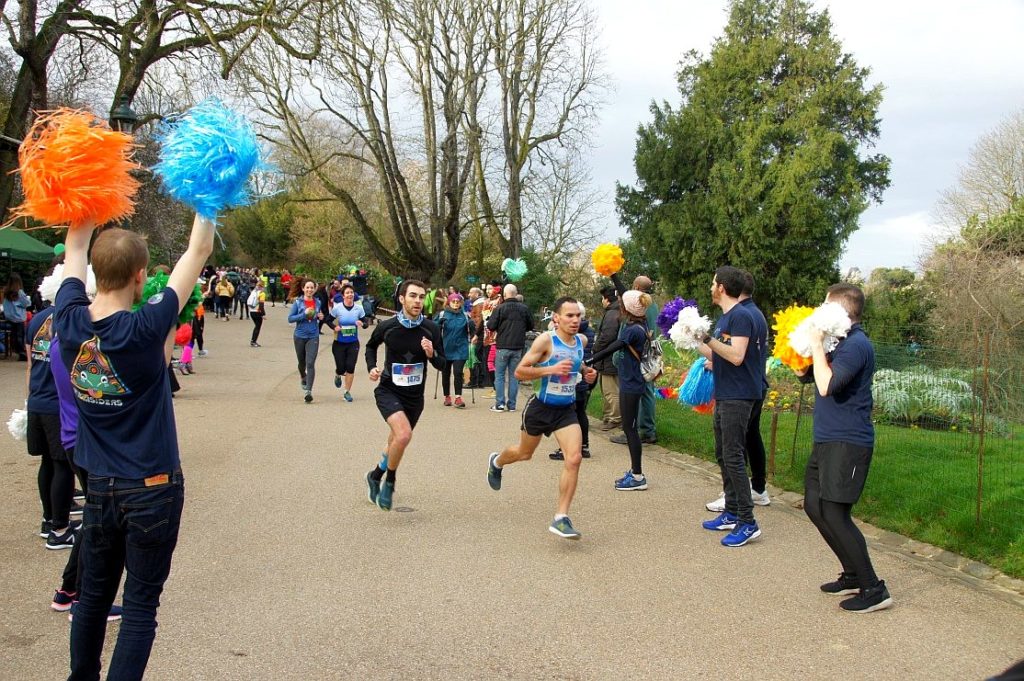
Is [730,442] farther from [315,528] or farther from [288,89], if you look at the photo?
[288,89]

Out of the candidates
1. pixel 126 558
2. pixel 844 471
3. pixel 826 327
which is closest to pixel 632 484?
pixel 844 471

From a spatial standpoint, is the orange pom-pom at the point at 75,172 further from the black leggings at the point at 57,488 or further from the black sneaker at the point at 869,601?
the black sneaker at the point at 869,601

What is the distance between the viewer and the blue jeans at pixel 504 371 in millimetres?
12867

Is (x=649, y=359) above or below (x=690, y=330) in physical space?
below

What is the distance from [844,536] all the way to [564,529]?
1.92 m

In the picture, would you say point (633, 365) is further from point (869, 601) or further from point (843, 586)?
point (869, 601)

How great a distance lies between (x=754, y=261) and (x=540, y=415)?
22.5 metres

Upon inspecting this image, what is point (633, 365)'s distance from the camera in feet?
25.0

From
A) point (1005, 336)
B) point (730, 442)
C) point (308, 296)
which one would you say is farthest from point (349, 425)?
point (1005, 336)

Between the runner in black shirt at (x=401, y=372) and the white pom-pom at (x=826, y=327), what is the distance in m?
3.19

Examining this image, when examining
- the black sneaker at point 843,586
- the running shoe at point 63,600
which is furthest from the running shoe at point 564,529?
the running shoe at point 63,600

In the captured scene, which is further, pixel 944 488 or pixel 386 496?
pixel 944 488

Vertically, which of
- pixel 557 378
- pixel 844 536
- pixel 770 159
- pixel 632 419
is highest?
pixel 770 159

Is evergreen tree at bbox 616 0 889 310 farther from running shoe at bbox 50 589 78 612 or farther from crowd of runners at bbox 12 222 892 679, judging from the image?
running shoe at bbox 50 589 78 612
